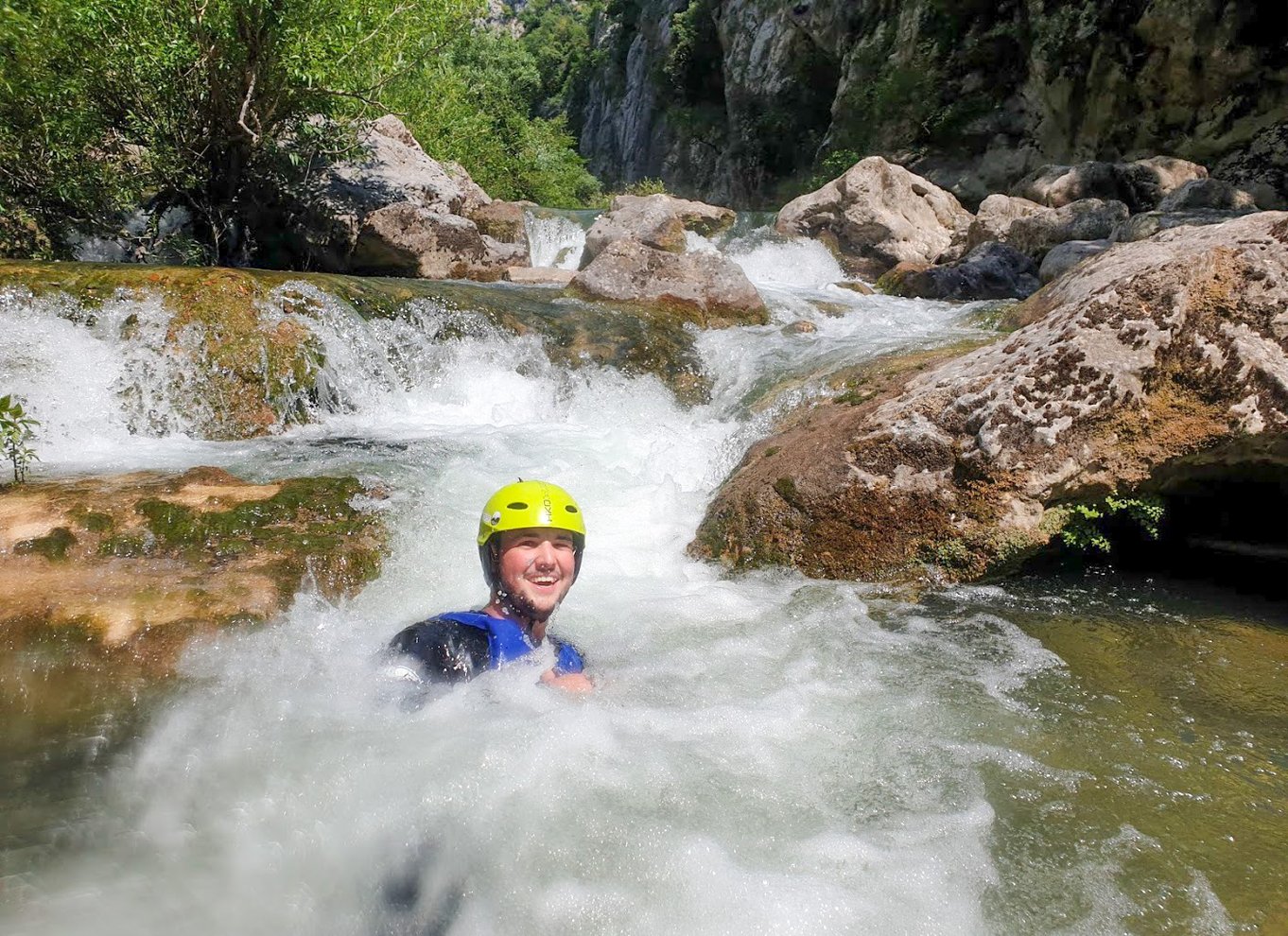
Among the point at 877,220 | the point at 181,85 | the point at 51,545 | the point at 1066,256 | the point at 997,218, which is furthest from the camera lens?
the point at 877,220

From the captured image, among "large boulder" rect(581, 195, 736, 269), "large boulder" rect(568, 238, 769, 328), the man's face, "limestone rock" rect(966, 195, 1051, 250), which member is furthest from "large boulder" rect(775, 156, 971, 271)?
the man's face

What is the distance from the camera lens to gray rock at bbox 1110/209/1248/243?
10.9m

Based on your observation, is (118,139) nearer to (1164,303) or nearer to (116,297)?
(116,297)

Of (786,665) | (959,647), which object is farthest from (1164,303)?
(786,665)

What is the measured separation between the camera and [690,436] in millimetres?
6945

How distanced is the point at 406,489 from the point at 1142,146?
61.8 ft

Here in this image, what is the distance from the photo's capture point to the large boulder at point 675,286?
9.66 meters

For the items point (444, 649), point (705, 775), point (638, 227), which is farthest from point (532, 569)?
point (638, 227)

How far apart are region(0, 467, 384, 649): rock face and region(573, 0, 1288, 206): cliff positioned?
17.2 m

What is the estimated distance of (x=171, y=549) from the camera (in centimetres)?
380

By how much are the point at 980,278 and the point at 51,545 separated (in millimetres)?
12584

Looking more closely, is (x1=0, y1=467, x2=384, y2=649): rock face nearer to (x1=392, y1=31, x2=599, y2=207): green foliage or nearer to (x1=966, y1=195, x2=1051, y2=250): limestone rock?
(x1=392, y1=31, x2=599, y2=207): green foliage

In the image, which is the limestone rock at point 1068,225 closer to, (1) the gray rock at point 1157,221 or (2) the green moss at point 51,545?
(1) the gray rock at point 1157,221

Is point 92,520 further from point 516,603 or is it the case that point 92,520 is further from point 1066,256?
point 1066,256
